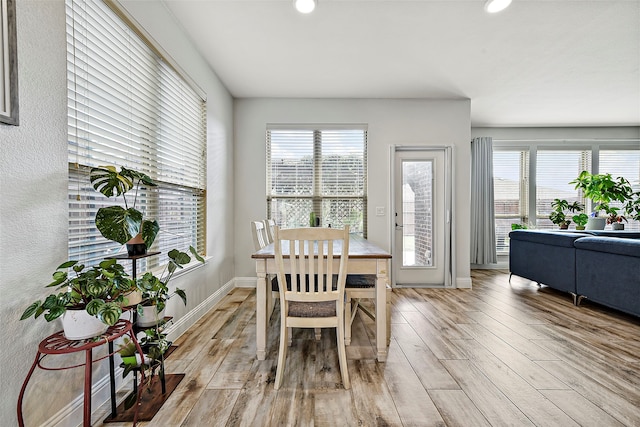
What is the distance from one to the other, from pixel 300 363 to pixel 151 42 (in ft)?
8.25

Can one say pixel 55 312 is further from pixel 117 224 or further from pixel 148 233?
pixel 148 233

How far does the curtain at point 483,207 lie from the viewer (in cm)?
527

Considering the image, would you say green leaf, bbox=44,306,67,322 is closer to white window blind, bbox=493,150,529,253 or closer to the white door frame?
the white door frame

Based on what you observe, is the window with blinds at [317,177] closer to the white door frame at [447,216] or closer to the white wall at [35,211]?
the white door frame at [447,216]

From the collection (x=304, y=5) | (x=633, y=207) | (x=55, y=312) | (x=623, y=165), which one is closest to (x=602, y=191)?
(x=633, y=207)

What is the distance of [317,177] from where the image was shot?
4.12m

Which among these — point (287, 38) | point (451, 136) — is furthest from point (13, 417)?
point (451, 136)

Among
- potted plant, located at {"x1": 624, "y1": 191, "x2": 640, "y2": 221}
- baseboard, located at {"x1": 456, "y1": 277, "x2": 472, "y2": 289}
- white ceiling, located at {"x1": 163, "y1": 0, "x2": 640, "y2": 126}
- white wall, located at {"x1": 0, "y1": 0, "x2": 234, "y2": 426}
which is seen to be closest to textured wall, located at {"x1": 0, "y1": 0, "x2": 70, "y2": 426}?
white wall, located at {"x1": 0, "y1": 0, "x2": 234, "y2": 426}

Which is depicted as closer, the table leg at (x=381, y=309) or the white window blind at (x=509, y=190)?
the table leg at (x=381, y=309)

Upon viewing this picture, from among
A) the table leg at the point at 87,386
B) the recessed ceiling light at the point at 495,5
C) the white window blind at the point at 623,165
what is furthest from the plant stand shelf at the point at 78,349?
the white window blind at the point at 623,165

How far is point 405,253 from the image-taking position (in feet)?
13.5

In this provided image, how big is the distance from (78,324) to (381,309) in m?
1.67

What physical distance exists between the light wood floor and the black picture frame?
1481mm

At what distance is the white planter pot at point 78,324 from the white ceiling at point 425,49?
7.49 ft
